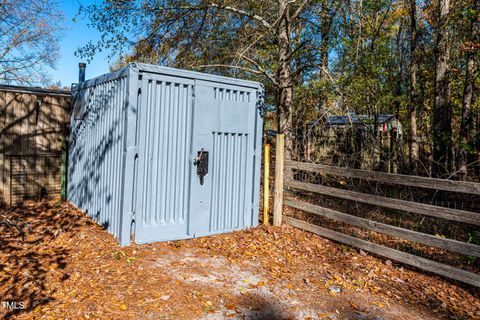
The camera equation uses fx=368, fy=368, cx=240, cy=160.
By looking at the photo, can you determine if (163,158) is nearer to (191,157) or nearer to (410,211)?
(191,157)

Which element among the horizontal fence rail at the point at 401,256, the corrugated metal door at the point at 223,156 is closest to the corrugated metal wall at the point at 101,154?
the corrugated metal door at the point at 223,156

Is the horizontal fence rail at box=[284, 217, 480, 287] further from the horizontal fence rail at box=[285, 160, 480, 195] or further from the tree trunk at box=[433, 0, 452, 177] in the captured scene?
the tree trunk at box=[433, 0, 452, 177]

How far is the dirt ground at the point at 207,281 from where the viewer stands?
13.0 feet

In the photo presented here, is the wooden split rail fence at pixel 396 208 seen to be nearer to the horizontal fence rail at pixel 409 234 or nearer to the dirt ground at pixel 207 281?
the horizontal fence rail at pixel 409 234

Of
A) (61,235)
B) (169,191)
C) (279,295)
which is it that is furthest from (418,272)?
(61,235)

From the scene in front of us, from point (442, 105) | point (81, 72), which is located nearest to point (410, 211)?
point (81, 72)

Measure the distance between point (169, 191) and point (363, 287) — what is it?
325 cm

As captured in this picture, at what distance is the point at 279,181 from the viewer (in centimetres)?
709

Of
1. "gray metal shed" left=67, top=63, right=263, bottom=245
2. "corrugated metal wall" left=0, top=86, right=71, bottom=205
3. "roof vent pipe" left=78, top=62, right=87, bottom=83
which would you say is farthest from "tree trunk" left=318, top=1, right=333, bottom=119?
"corrugated metal wall" left=0, top=86, right=71, bottom=205

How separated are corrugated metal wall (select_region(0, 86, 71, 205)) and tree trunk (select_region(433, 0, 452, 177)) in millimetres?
10529

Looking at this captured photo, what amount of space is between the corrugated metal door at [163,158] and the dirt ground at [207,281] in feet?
1.20

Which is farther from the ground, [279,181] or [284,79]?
[284,79]

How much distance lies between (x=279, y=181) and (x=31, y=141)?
560 cm

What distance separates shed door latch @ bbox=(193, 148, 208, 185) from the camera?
625 centimetres
